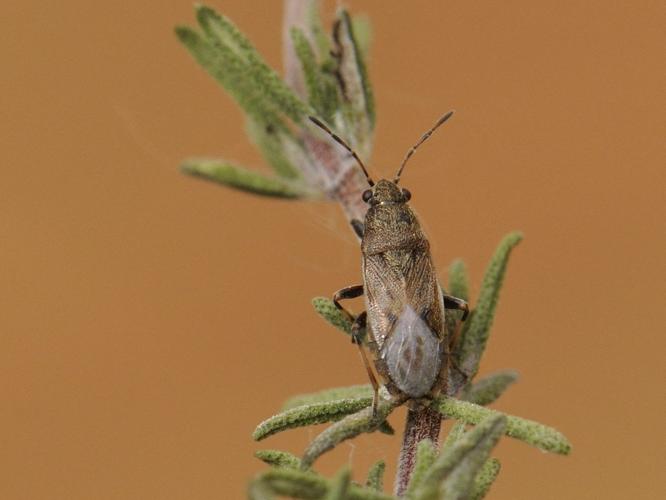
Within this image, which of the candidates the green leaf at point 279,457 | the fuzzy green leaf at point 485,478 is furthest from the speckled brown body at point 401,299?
the green leaf at point 279,457

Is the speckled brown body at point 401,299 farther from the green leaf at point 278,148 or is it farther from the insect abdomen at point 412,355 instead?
the green leaf at point 278,148

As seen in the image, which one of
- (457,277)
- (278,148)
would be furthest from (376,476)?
(278,148)

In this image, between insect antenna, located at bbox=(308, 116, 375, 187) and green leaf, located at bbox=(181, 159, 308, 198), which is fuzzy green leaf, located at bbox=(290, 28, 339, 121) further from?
green leaf, located at bbox=(181, 159, 308, 198)

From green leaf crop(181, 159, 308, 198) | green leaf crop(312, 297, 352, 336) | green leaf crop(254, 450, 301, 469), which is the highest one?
green leaf crop(181, 159, 308, 198)

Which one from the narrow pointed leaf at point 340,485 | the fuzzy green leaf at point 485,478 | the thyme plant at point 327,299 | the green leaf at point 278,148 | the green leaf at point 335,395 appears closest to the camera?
the narrow pointed leaf at point 340,485

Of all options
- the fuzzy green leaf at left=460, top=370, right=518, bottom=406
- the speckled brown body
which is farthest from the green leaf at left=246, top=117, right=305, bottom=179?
the fuzzy green leaf at left=460, top=370, right=518, bottom=406

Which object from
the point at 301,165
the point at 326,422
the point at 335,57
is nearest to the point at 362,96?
the point at 335,57

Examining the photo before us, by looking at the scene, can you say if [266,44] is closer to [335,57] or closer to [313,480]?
[335,57]

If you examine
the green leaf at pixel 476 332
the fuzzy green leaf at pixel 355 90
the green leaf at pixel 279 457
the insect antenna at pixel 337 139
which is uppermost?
the fuzzy green leaf at pixel 355 90
